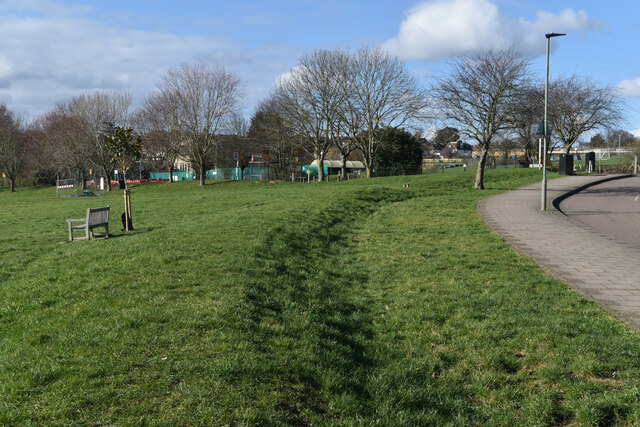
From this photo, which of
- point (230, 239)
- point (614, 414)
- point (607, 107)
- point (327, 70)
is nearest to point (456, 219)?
point (230, 239)

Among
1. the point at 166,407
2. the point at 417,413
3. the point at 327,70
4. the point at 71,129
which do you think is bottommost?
the point at 417,413

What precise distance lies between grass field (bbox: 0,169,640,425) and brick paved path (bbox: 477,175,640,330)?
413mm

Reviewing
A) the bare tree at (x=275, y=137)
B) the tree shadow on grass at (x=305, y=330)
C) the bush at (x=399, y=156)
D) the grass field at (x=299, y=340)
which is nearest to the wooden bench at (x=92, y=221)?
the grass field at (x=299, y=340)

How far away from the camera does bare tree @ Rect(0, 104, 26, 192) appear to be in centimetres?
5353

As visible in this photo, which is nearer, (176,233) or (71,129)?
(176,233)

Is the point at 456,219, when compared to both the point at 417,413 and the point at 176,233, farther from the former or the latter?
the point at 417,413

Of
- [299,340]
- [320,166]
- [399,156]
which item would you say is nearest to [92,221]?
[299,340]

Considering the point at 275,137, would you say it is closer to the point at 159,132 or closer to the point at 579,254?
the point at 159,132

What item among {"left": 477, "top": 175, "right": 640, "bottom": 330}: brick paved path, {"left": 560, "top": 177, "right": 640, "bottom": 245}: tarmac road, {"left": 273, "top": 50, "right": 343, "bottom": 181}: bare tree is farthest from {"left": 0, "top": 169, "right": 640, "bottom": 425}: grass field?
{"left": 273, "top": 50, "right": 343, "bottom": 181}: bare tree

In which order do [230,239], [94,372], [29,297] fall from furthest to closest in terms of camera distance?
[230,239] → [29,297] → [94,372]

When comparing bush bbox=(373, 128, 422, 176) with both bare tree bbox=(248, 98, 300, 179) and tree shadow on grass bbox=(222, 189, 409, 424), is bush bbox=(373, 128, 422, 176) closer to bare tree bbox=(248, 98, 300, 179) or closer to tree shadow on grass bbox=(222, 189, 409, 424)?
bare tree bbox=(248, 98, 300, 179)

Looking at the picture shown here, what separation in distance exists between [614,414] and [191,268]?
20.0ft

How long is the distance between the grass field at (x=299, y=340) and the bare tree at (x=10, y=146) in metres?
51.8

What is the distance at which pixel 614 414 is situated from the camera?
3822 millimetres
